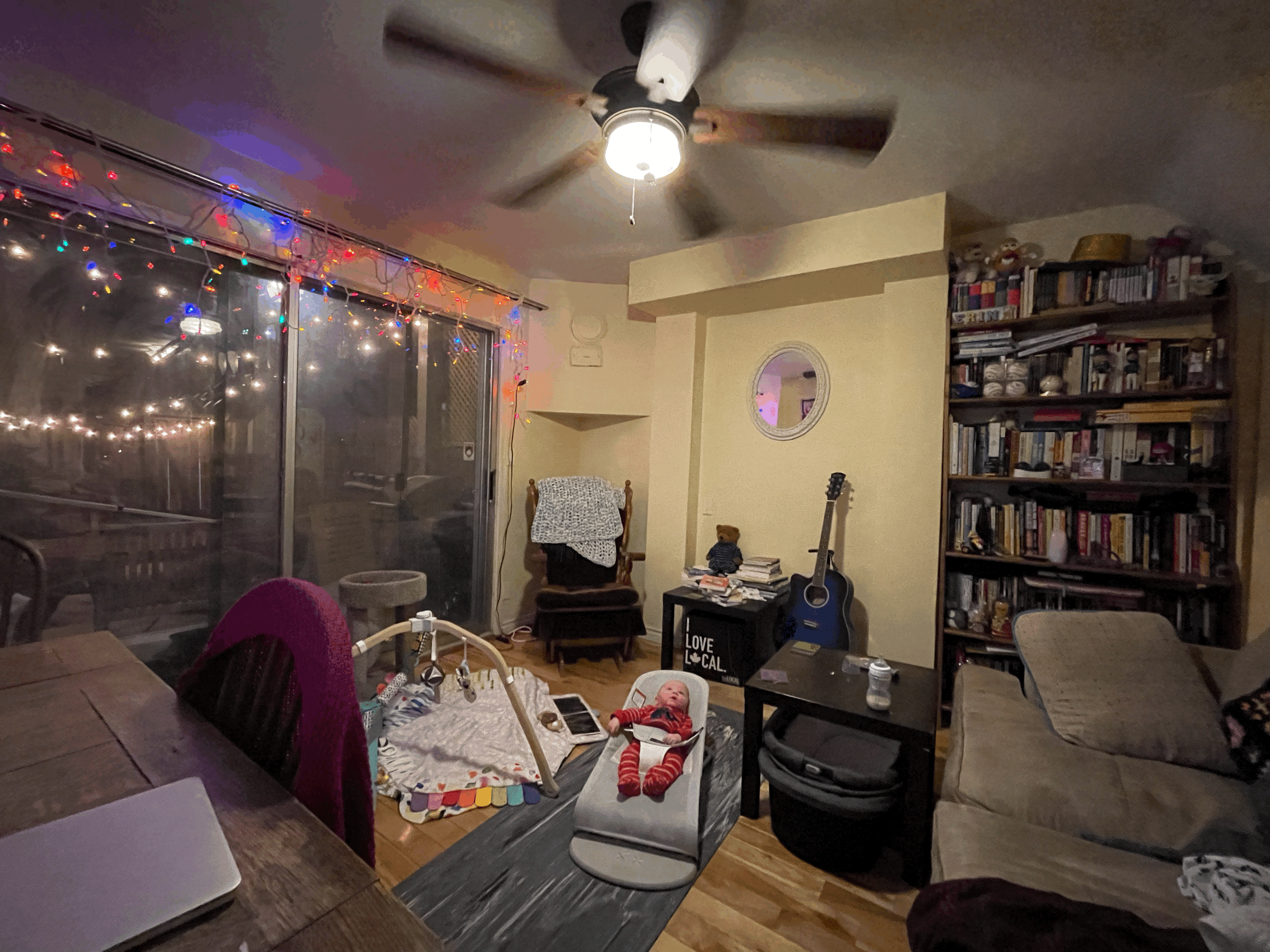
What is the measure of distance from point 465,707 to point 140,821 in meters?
1.97

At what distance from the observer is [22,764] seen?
2.40 feet

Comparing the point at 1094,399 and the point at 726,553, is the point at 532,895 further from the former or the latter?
the point at 1094,399

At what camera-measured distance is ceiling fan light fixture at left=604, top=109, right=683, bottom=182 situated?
163 cm

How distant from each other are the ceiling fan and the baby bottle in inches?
62.7

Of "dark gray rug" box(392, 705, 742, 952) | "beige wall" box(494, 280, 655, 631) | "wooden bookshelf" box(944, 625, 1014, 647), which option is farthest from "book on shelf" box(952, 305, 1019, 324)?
"dark gray rug" box(392, 705, 742, 952)

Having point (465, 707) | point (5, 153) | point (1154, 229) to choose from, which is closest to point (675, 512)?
point (465, 707)

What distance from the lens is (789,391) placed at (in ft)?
10.5

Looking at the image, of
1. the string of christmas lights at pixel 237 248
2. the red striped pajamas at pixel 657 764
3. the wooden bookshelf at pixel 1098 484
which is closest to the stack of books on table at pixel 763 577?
the wooden bookshelf at pixel 1098 484

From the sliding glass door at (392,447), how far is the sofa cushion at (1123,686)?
287 cm

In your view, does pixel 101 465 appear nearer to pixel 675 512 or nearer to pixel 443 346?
pixel 443 346

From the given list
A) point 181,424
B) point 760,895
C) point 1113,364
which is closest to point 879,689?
point 760,895

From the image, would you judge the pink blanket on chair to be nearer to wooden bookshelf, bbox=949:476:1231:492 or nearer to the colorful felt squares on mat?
the colorful felt squares on mat

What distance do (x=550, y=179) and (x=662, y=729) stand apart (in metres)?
1.98

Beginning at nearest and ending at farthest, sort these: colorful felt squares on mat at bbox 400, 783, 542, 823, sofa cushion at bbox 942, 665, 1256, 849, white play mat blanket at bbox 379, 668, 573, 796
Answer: sofa cushion at bbox 942, 665, 1256, 849, colorful felt squares on mat at bbox 400, 783, 542, 823, white play mat blanket at bbox 379, 668, 573, 796
